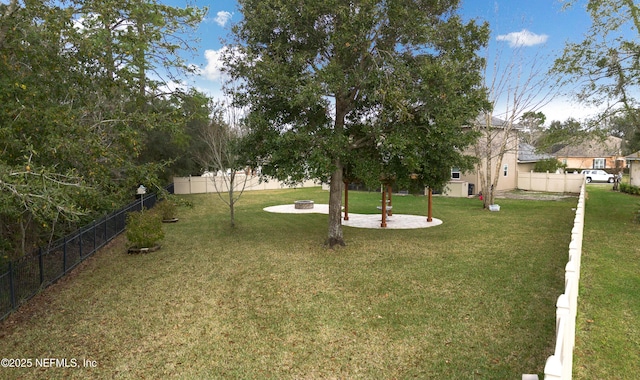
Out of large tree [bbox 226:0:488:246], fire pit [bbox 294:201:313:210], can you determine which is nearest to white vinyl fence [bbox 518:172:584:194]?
fire pit [bbox 294:201:313:210]

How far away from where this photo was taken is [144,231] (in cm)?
1142

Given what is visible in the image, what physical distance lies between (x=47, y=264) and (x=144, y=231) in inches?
115

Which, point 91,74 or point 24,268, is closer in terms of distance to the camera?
point 91,74

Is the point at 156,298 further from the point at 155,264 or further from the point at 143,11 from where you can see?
the point at 143,11

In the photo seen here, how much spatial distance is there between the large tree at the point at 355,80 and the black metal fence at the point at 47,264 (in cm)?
529

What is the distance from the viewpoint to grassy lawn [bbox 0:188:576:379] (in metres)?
4.89

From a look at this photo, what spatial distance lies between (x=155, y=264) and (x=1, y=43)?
591 cm

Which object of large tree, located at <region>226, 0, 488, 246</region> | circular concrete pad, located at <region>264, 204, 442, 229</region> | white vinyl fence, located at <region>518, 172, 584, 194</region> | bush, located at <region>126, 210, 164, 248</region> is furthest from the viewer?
white vinyl fence, located at <region>518, 172, 584, 194</region>

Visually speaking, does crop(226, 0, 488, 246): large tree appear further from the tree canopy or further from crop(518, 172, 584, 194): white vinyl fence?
crop(518, 172, 584, 194): white vinyl fence

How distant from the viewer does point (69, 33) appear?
232 inches

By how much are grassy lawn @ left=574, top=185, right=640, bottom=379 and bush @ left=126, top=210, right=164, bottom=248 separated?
10528mm

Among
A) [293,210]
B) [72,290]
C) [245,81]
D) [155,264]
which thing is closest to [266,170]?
[245,81]

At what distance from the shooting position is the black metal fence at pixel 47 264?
22.4 feet

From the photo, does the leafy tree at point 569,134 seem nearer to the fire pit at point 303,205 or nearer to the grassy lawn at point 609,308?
the grassy lawn at point 609,308
